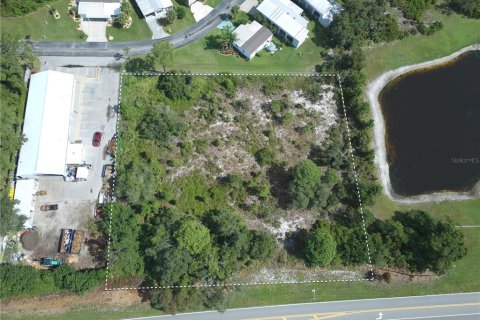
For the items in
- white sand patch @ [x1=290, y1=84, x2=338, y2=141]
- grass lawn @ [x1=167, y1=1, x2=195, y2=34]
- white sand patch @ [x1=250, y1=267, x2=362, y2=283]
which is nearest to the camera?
white sand patch @ [x1=250, y1=267, x2=362, y2=283]

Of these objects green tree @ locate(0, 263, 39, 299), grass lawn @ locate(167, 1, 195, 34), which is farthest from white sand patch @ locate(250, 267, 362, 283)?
grass lawn @ locate(167, 1, 195, 34)

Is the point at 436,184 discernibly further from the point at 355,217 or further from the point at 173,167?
the point at 173,167

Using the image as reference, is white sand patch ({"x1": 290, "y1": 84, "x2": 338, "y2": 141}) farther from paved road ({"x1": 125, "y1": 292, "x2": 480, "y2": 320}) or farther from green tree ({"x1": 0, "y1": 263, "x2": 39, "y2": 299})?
green tree ({"x1": 0, "y1": 263, "x2": 39, "y2": 299})

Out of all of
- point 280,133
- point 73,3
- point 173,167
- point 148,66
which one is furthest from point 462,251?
point 73,3

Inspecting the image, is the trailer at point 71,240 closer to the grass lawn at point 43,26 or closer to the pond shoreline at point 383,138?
the grass lawn at point 43,26

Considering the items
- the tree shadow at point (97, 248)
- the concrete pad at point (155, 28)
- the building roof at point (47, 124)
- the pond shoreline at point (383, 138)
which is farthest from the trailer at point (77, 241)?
the pond shoreline at point (383, 138)

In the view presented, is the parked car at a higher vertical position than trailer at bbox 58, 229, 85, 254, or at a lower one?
higher

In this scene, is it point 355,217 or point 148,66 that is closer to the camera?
point 355,217
